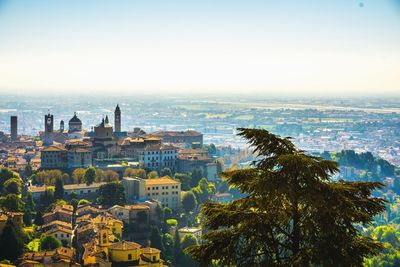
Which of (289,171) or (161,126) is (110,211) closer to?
(289,171)

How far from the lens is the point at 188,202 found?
2233 cm

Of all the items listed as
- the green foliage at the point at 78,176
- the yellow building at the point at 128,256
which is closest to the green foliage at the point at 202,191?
the green foliage at the point at 78,176

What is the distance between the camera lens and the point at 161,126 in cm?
8575

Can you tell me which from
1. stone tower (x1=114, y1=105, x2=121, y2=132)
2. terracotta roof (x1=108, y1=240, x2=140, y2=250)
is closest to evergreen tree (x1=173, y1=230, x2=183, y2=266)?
terracotta roof (x1=108, y1=240, x2=140, y2=250)

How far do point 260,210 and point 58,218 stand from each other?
1493 cm

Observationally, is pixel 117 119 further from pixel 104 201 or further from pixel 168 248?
pixel 168 248

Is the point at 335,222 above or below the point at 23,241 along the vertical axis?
above

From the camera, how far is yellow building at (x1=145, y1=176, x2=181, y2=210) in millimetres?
21500

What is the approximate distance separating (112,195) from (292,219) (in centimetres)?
1668

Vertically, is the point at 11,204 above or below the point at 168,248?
above

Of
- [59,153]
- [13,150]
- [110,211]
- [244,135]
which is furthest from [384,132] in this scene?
[244,135]

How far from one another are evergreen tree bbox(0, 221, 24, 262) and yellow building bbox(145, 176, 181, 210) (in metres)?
7.02

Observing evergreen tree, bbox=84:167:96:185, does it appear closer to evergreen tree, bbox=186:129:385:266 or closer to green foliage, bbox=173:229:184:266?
green foliage, bbox=173:229:184:266

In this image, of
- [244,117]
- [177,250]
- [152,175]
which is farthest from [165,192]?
[244,117]
